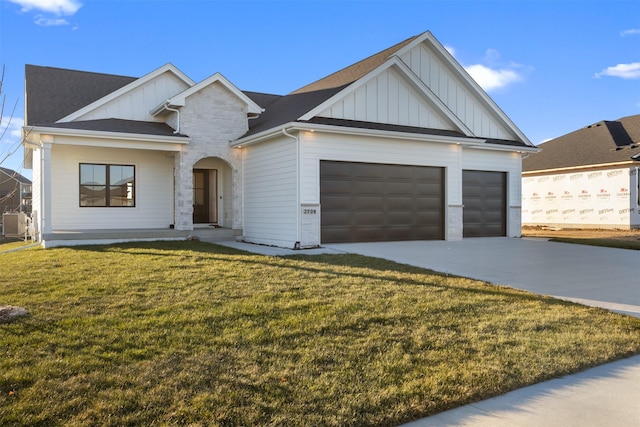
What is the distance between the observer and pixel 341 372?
4.08 meters

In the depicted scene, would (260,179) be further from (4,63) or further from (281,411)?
(281,411)

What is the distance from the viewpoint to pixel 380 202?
14445mm

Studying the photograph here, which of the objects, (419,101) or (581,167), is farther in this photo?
(581,167)

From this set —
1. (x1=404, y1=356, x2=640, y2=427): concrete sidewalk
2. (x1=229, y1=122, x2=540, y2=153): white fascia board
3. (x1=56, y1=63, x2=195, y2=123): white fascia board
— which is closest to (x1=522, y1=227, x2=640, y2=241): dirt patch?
(x1=229, y1=122, x2=540, y2=153): white fascia board

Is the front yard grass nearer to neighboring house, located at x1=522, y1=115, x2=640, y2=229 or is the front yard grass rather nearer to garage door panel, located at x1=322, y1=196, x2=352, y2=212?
garage door panel, located at x1=322, y1=196, x2=352, y2=212

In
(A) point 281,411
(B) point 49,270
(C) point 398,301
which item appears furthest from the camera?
(B) point 49,270

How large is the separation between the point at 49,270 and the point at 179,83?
10256mm

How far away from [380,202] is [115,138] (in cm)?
818

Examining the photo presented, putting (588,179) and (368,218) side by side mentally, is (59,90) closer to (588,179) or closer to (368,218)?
(368,218)

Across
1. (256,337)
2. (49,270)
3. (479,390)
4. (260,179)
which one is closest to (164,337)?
(256,337)

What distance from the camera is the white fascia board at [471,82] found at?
17281 mm

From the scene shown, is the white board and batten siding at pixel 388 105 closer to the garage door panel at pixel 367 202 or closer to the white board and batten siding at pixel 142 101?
the garage door panel at pixel 367 202

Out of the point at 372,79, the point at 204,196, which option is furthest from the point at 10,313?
the point at 204,196

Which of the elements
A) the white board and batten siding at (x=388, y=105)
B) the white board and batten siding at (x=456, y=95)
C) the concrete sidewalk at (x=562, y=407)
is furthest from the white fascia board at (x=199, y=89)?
the concrete sidewalk at (x=562, y=407)
